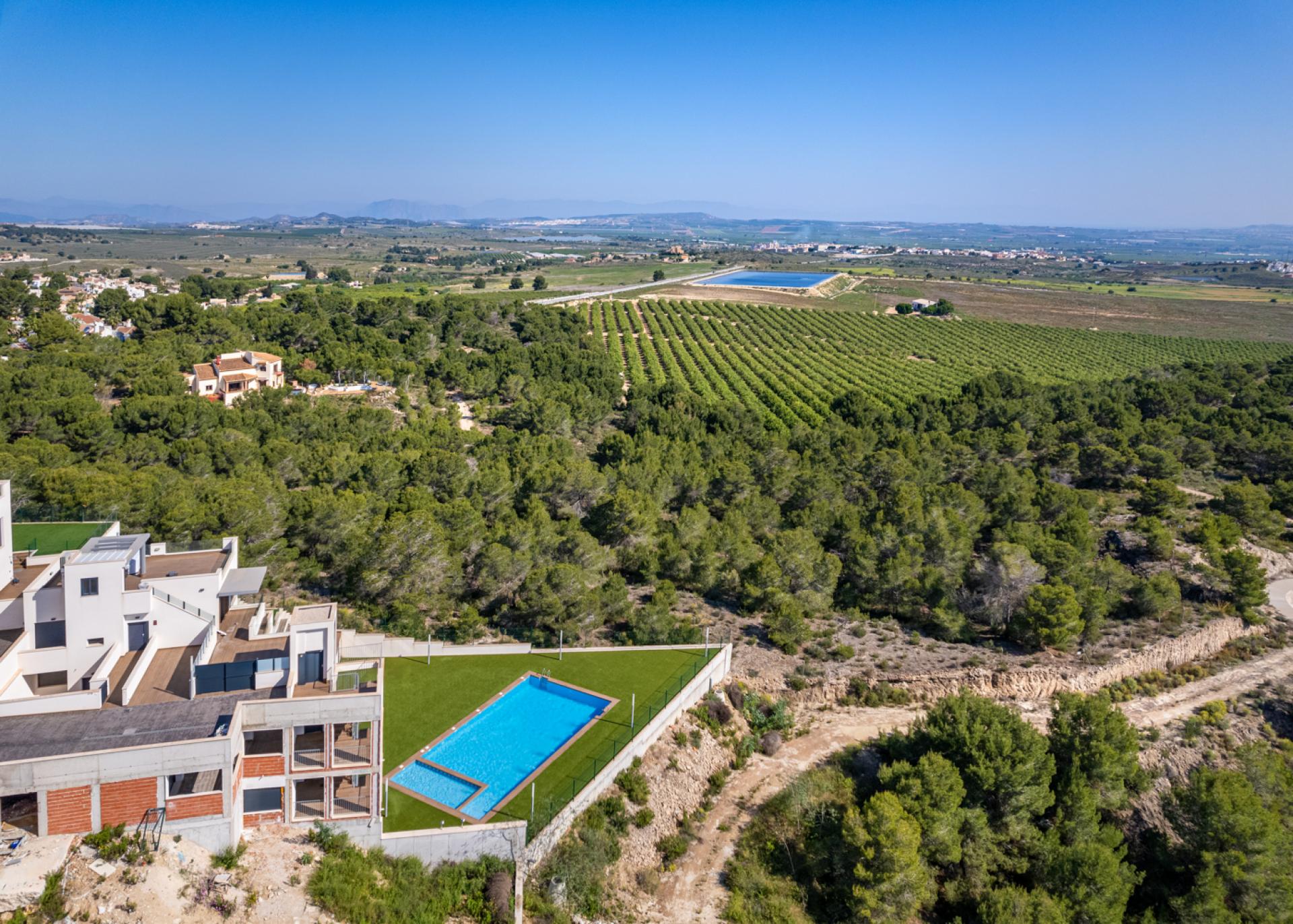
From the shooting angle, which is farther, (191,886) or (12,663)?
(12,663)

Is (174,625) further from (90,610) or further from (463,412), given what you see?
(463,412)

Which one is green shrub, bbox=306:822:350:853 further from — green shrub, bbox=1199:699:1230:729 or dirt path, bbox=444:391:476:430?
dirt path, bbox=444:391:476:430

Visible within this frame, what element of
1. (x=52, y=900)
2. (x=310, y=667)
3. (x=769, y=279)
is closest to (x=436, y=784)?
(x=310, y=667)

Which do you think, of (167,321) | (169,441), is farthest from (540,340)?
(169,441)

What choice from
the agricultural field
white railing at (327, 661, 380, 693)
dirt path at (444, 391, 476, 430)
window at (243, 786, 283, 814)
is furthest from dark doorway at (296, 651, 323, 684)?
the agricultural field

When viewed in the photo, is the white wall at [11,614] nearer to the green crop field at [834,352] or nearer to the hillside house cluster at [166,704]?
the hillside house cluster at [166,704]
